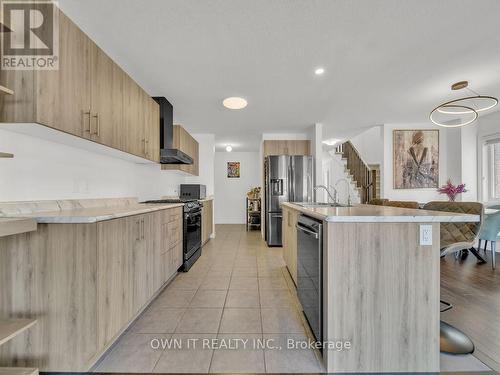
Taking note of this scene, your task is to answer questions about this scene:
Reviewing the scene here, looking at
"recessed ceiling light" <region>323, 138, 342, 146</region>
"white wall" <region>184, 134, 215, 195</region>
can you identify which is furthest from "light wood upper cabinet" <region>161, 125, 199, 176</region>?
"recessed ceiling light" <region>323, 138, 342, 146</region>

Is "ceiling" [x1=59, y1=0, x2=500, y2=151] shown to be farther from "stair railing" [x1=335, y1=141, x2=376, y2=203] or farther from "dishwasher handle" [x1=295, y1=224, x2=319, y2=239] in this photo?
"stair railing" [x1=335, y1=141, x2=376, y2=203]

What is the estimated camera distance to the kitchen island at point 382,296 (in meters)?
1.38

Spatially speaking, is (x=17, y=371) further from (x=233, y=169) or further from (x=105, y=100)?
(x=233, y=169)

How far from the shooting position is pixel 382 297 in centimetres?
139

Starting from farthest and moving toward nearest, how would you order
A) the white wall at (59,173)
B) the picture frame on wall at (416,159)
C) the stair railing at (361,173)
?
the stair railing at (361,173) → the picture frame on wall at (416,159) → the white wall at (59,173)

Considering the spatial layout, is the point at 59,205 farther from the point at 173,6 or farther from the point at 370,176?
the point at 370,176

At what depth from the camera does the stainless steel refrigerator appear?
4.78 m

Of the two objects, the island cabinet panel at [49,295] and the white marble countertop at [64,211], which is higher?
the white marble countertop at [64,211]

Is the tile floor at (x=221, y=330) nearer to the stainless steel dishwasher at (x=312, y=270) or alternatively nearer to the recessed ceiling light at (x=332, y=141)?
the stainless steel dishwasher at (x=312, y=270)

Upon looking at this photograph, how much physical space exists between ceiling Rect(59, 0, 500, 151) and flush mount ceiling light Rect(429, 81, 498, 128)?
14cm

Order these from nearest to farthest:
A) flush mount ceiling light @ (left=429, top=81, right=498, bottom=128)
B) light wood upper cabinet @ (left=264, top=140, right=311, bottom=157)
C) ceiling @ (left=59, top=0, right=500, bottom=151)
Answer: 1. ceiling @ (left=59, top=0, right=500, bottom=151)
2. flush mount ceiling light @ (left=429, top=81, right=498, bottom=128)
3. light wood upper cabinet @ (left=264, top=140, right=311, bottom=157)

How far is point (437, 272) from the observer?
1398mm

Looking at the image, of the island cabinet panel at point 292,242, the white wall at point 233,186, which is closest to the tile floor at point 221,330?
the island cabinet panel at point 292,242

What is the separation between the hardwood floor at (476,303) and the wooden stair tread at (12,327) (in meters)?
2.80
